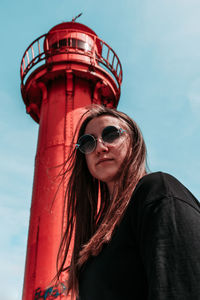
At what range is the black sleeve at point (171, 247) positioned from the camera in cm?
94

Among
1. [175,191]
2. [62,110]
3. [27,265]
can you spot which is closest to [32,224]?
[27,265]

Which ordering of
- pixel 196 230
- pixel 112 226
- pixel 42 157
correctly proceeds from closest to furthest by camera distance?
pixel 196 230
pixel 112 226
pixel 42 157

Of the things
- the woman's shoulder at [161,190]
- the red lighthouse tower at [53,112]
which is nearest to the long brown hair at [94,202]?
the woman's shoulder at [161,190]

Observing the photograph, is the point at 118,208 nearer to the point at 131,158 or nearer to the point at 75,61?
the point at 131,158

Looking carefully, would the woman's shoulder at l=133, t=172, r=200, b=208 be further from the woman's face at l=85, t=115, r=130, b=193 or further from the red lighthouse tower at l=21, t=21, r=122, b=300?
the red lighthouse tower at l=21, t=21, r=122, b=300

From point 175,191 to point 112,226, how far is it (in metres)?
0.47

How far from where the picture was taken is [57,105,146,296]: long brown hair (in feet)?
5.12

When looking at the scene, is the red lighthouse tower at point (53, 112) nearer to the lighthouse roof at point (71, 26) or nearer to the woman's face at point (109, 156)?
the lighthouse roof at point (71, 26)

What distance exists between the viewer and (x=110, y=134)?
187 centimetres

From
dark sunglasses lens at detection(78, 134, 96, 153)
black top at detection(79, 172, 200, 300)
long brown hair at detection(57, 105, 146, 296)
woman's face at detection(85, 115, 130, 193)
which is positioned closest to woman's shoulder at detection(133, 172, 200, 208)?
black top at detection(79, 172, 200, 300)

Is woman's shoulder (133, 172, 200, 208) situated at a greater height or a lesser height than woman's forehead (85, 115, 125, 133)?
lesser

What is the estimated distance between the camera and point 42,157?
7602 mm

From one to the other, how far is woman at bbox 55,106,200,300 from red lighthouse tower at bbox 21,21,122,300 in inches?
181

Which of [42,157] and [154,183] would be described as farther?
[42,157]
